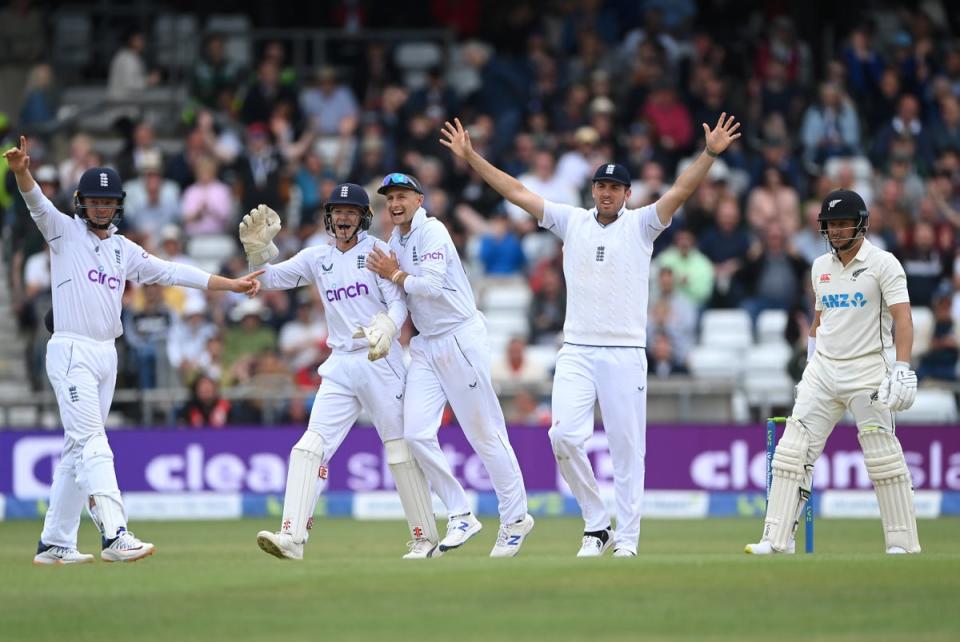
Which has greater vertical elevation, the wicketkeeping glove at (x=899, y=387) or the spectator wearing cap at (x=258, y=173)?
the spectator wearing cap at (x=258, y=173)

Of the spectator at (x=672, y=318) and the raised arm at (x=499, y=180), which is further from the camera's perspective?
the spectator at (x=672, y=318)

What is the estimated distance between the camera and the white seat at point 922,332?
59.3ft

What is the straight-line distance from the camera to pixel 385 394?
1089 cm

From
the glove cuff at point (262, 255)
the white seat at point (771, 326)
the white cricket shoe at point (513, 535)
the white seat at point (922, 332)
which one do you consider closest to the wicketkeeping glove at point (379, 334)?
the glove cuff at point (262, 255)

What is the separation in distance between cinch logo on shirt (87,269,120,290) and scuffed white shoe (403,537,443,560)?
2.33 m

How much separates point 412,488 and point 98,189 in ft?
8.36

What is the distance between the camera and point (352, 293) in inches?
428

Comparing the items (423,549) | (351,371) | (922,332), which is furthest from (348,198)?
(922,332)

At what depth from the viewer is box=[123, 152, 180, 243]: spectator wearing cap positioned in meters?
19.7

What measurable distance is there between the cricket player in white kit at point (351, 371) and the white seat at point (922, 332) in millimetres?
A: 8297

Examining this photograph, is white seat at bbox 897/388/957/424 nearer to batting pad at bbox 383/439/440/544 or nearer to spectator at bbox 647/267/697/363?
spectator at bbox 647/267/697/363

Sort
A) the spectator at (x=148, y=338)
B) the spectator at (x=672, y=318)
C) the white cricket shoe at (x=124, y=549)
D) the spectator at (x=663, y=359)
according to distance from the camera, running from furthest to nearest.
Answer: the spectator at (x=672, y=318)
the spectator at (x=663, y=359)
the spectator at (x=148, y=338)
the white cricket shoe at (x=124, y=549)

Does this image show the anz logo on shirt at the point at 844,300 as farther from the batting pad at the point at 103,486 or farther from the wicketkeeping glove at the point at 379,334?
the batting pad at the point at 103,486

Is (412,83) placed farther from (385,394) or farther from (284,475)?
(385,394)
